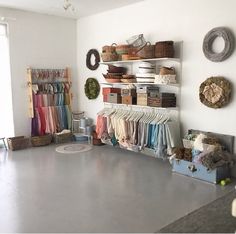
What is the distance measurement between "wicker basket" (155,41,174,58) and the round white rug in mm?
2348

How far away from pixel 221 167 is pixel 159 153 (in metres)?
1.02

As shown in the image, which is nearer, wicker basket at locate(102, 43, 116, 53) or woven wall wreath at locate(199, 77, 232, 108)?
woven wall wreath at locate(199, 77, 232, 108)

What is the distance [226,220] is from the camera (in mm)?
→ 1309

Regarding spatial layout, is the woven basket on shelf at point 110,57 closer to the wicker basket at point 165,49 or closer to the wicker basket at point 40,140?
the wicker basket at point 165,49

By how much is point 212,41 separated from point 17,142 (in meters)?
3.97

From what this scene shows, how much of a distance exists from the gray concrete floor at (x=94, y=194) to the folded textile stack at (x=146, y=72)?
135cm

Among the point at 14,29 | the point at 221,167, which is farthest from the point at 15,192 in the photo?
the point at 14,29

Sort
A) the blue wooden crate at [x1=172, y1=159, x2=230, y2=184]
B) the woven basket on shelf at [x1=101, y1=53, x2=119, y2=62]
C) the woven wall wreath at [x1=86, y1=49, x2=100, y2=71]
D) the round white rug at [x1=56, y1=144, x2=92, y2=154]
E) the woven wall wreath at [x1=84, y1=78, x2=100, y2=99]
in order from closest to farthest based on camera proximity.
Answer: the blue wooden crate at [x1=172, y1=159, x2=230, y2=184], the woven basket on shelf at [x1=101, y1=53, x2=119, y2=62], the round white rug at [x1=56, y1=144, x2=92, y2=154], the woven wall wreath at [x1=86, y1=49, x2=100, y2=71], the woven wall wreath at [x1=84, y1=78, x2=100, y2=99]

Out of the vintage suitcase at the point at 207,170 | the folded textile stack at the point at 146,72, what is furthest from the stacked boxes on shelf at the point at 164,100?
the vintage suitcase at the point at 207,170

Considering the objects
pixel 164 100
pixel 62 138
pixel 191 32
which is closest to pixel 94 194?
pixel 164 100

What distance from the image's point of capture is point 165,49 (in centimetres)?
439

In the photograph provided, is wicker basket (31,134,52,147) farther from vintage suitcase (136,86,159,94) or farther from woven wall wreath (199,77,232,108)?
woven wall wreath (199,77,232,108)

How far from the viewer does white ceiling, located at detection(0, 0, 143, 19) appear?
5.05 metres

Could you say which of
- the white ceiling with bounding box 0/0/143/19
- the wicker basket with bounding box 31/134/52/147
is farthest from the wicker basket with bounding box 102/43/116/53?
the wicker basket with bounding box 31/134/52/147
